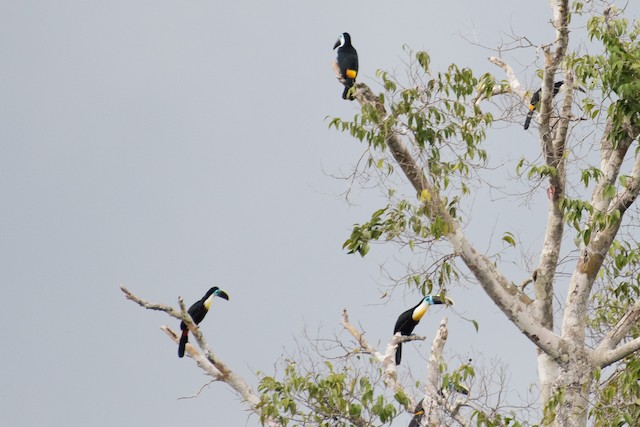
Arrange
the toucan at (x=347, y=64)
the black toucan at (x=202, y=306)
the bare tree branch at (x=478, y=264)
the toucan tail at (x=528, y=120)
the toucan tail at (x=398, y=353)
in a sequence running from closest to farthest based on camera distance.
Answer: the bare tree branch at (x=478, y=264) < the toucan tail at (x=528, y=120) < the toucan at (x=347, y=64) < the toucan tail at (x=398, y=353) < the black toucan at (x=202, y=306)

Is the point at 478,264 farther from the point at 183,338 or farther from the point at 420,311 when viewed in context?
the point at 183,338

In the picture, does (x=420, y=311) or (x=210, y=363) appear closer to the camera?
(x=210, y=363)

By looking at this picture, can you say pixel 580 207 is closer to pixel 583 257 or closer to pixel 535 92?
pixel 583 257

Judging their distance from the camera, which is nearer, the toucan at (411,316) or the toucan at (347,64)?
the toucan at (347,64)

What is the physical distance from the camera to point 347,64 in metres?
12.0

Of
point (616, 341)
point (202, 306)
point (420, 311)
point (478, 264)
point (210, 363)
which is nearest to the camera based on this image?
point (478, 264)

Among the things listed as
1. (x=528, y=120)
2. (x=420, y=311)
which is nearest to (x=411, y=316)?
(x=420, y=311)

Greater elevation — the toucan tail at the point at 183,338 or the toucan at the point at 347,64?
the toucan at the point at 347,64

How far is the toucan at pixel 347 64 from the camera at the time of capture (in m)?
11.6

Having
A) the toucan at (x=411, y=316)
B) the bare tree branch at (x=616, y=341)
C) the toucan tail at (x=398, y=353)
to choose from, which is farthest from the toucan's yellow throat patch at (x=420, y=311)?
the bare tree branch at (x=616, y=341)

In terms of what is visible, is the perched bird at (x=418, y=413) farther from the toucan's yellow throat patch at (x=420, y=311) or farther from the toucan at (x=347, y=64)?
the toucan at (x=347, y=64)

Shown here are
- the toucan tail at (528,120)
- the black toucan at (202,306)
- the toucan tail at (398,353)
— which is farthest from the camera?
the black toucan at (202,306)

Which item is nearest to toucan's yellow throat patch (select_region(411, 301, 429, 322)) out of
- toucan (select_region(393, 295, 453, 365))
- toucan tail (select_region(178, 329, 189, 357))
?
toucan (select_region(393, 295, 453, 365))

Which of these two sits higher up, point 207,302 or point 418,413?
point 207,302
